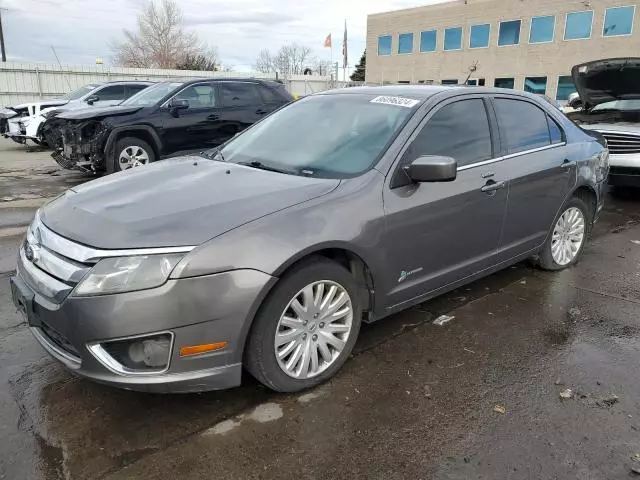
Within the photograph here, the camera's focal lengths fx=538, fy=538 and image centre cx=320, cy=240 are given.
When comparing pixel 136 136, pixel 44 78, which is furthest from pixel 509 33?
pixel 136 136

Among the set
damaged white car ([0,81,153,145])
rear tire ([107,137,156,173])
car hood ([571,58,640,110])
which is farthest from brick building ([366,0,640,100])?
rear tire ([107,137,156,173])

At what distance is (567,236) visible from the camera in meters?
5.00

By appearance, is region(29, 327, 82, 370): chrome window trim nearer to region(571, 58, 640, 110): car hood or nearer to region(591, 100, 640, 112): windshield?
region(571, 58, 640, 110): car hood

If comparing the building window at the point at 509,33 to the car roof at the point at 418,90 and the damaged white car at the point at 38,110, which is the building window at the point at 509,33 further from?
the car roof at the point at 418,90

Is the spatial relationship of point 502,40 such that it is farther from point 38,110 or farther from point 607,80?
point 38,110

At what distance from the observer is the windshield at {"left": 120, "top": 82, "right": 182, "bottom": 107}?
901 centimetres

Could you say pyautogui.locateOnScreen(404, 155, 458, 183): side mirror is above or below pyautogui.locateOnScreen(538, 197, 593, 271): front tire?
above

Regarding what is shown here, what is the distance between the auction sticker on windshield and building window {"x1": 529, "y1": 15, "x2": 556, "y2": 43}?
3571cm

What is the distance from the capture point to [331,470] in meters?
2.42

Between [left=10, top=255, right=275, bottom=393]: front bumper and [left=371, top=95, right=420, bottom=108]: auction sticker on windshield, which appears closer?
A: [left=10, top=255, right=275, bottom=393]: front bumper

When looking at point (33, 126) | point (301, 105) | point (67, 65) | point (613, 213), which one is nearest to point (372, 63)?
point (67, 65)

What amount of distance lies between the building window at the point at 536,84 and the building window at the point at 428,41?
26.8 ft

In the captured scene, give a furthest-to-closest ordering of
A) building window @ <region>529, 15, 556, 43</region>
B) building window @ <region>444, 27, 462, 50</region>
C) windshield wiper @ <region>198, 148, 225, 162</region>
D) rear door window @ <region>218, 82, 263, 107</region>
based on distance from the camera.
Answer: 1. building window @ <region>444, 27, 462, 50</region>
2. building window @ <region>529, 15, 556, 43</region>
3. rear door window @ <region>218, 82, 263, 107</region>
4. windshield wiper @ <region>198, 148, 225, 162</region>

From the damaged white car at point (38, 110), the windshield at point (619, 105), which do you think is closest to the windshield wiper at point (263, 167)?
the windshield at point (619, 105)
